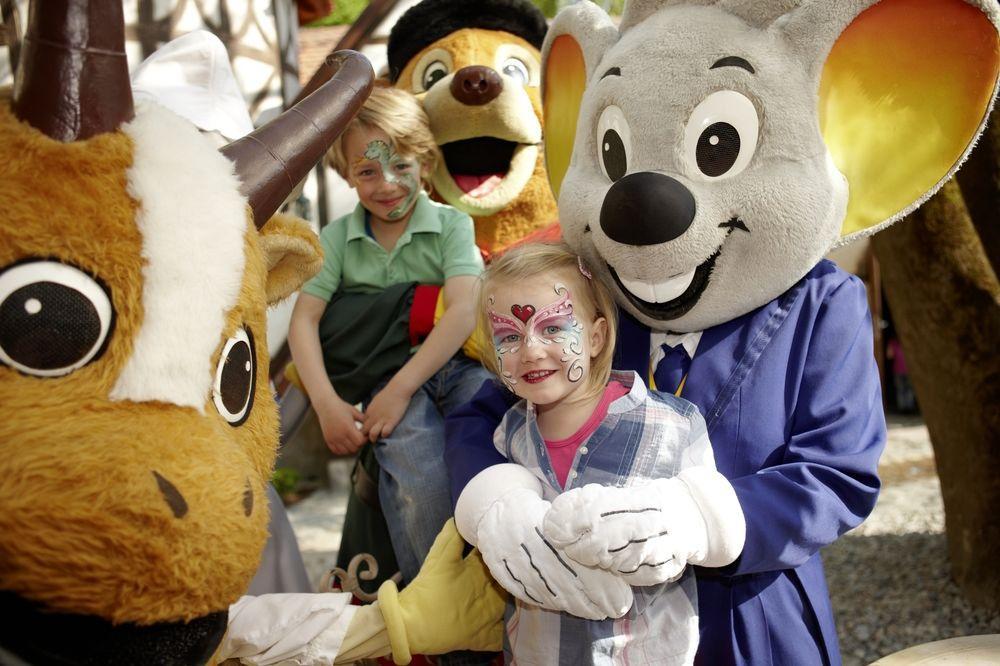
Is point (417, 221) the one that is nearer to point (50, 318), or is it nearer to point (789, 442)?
point (789, 442)

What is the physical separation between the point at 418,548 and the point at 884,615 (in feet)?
7.42

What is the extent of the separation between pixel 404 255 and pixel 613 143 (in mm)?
730

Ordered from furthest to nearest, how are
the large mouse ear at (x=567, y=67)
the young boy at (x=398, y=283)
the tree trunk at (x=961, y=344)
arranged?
the tree trunk at (x=961, y=344) < the young boy at (x=398, y=283) < the large mouse ear at (x=567, y=67)

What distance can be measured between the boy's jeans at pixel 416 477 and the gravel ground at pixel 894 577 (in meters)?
1.93

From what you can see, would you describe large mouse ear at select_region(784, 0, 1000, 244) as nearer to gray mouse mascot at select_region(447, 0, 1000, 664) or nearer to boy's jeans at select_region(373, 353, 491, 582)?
gray mouse mascot at select_region(447, 0, 1000, 664)

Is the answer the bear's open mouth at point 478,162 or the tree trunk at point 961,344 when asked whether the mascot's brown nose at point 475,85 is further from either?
the tree trunk at point 961,344

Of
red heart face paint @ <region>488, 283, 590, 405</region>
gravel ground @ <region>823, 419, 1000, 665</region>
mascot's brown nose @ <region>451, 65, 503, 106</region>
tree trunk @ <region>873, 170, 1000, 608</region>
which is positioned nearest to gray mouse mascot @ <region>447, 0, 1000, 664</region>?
red heart face paint @ <region>488, 283, 590, 405</region>

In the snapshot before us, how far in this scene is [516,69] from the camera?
302cm

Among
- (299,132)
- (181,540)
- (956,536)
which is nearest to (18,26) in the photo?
(299,132)

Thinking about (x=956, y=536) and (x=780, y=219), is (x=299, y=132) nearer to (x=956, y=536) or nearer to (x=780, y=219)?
(x=780, y=219)

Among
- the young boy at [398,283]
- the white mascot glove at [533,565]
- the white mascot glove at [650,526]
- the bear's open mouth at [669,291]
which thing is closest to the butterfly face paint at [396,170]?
the young boy at [398,283]

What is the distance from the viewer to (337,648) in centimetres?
166

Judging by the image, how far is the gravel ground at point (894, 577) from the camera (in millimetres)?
3402

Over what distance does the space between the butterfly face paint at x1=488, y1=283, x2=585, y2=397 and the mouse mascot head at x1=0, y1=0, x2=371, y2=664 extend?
0.47 m
